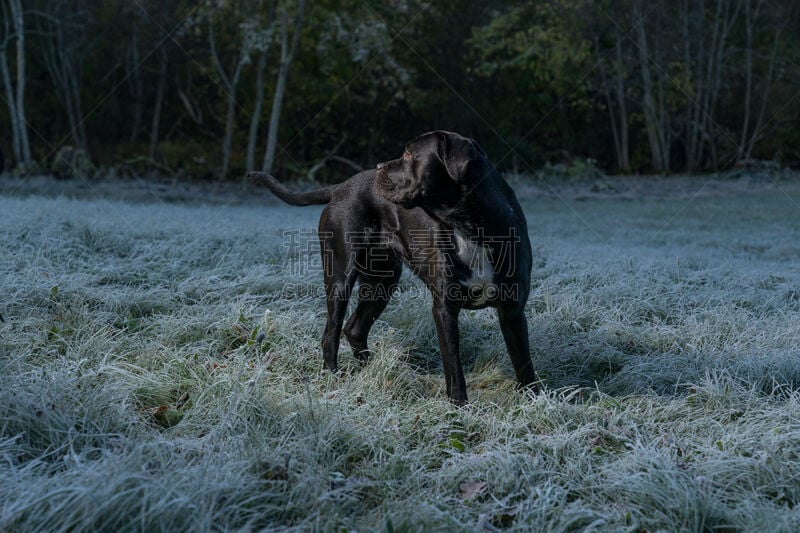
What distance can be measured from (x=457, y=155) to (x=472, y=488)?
137 centimetres

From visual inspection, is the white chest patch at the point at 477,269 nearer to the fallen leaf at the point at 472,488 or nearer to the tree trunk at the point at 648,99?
the fallen leaf at the point at 472,488

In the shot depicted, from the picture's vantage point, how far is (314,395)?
3322mm

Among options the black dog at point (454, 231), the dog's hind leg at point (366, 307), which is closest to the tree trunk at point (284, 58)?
the dog's hind leg at point (366, 307)

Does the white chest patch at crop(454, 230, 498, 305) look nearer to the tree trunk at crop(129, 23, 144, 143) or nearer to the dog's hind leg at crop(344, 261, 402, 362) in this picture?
the dog's hind leg at crop(344, 261, 402, 362)

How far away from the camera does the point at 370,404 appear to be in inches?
131

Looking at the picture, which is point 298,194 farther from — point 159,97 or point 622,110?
point 622,110

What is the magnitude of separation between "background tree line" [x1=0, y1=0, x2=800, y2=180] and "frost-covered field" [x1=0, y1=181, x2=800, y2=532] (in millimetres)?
11231

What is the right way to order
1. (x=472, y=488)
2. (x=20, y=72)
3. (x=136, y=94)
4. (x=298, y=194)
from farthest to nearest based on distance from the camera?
(x=136, y=94), (x=20, y=72), (x=298, y=194), (x=472, y=488)

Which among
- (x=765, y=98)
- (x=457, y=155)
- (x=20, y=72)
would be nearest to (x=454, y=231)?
(x=457, y=155)

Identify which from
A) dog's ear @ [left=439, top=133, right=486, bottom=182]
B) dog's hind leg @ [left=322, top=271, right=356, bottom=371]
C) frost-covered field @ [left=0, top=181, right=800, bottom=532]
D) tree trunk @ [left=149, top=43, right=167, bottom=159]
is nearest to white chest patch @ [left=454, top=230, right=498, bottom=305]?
dog's ear @ [left=439, top=133, right=486, bottom=182]

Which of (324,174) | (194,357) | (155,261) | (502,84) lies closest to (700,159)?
(502,84)

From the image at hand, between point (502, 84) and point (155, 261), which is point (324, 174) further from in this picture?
point (155, 261)

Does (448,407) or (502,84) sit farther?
(502,84)

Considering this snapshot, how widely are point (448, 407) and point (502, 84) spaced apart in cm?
1577
